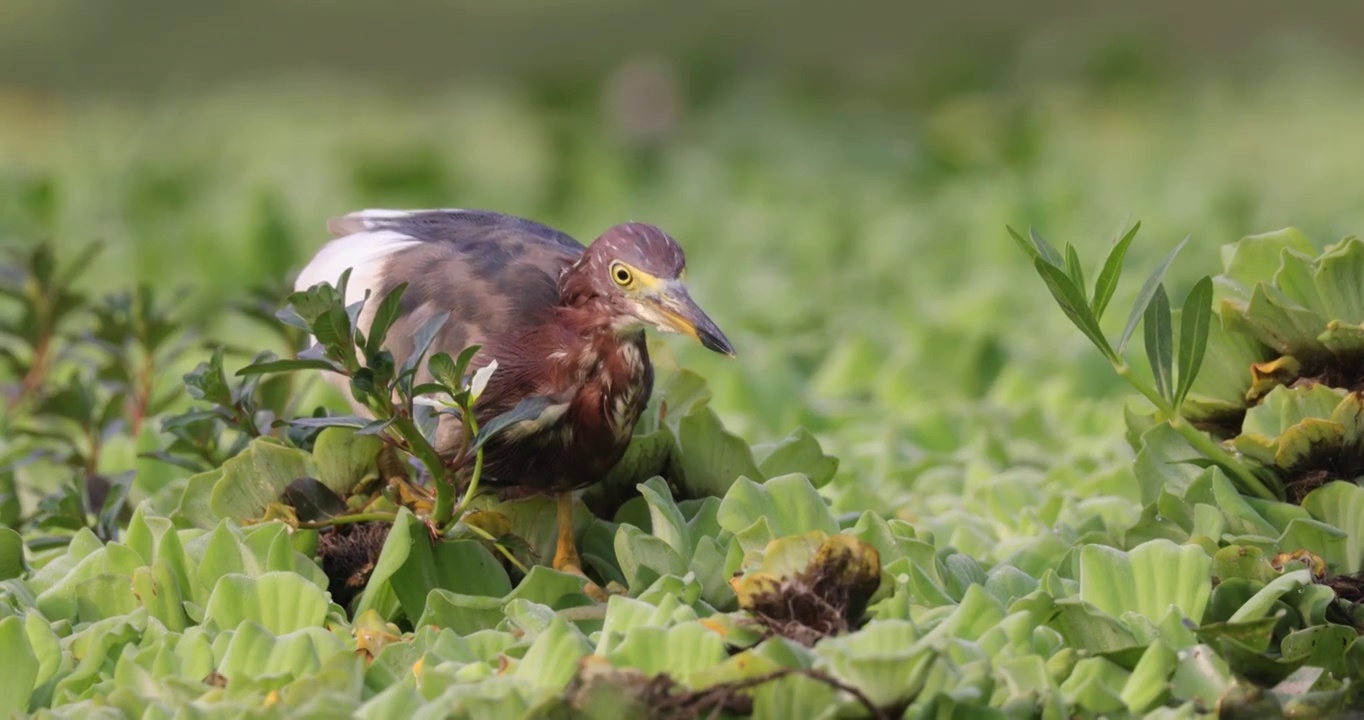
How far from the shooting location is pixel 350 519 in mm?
1778

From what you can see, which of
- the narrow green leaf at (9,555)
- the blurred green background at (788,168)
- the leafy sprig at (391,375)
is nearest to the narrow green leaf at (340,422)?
the leafy sprig at (391,375)

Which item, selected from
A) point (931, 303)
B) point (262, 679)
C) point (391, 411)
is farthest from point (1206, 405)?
point (931, 303)

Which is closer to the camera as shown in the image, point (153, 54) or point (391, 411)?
point (391, 411)

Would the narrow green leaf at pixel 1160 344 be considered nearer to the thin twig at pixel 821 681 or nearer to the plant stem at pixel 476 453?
the thin twig at pixel 821 681

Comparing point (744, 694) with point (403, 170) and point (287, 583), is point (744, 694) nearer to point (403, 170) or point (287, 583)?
point (287, 583)

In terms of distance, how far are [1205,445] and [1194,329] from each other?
0.47 feet

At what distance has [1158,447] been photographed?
75.5 inches

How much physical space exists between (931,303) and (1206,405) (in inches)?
65.6

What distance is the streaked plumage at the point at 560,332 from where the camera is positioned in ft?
6.03

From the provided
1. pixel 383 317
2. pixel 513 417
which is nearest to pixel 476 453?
pixel 513 417

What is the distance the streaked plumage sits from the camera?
1838 millimetres

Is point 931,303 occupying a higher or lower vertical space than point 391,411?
lower

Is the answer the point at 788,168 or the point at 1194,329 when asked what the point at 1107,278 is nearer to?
the point at 1194,329

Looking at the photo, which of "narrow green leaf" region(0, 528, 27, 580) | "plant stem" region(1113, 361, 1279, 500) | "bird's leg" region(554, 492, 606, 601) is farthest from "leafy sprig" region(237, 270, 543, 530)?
"plant stem" region(1113, 361, 1279, 500)
